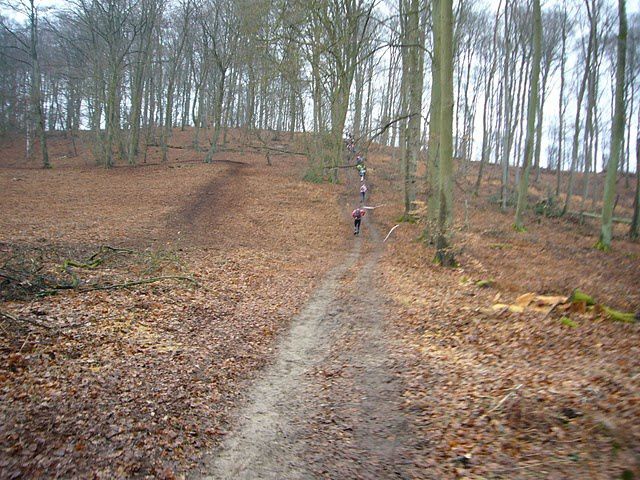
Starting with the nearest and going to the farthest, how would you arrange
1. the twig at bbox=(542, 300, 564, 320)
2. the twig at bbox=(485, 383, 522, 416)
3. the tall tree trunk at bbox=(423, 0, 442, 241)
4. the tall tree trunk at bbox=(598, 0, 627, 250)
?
the twig at bbox=(485, 383, 522, 416) → the twig at bbox=(542, 300, 564, 320) → the tall tree trunk at bbox=(423, 0, 442, 241) → the tall tree trunk at bbox=(598, 0, 627, 250)

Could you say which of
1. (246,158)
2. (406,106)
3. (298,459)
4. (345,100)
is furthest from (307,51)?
(298,459)

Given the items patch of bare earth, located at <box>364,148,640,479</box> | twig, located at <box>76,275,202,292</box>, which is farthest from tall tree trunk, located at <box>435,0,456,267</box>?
twig, located at <box>76,275,202,292</box>

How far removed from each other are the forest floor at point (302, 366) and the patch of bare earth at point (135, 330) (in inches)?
1.2

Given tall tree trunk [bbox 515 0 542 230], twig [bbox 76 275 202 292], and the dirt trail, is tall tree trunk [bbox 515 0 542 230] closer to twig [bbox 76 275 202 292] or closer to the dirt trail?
the dirt trail

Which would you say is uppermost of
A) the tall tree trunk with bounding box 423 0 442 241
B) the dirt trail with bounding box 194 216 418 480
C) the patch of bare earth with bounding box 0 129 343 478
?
the tall tree trunk with bounding box 423 0 442 241

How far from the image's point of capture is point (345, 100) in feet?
78.1

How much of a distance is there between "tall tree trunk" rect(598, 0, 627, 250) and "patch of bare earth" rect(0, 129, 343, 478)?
1248 centimetres

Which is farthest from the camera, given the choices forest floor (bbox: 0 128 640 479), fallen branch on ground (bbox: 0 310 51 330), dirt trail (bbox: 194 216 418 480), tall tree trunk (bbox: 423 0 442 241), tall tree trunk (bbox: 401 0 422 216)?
tall tree trunk (bbox: 401 0 422 216)

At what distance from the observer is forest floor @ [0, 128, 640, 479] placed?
422cm

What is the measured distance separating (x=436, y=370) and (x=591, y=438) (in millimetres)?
2470

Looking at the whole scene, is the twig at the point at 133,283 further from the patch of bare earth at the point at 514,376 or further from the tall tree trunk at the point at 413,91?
the tall tree trunk at the point at 413,91

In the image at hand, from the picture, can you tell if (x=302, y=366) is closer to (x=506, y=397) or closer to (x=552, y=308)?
(x=506, y=397)

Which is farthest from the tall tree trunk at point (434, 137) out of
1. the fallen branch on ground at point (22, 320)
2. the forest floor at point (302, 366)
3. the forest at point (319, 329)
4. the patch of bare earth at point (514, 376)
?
the fallen branch on ground at point (22, 320)

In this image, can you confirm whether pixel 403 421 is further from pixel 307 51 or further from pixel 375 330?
pixel 307 51
